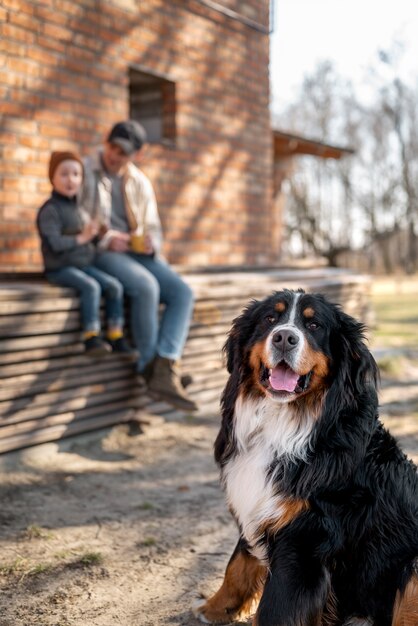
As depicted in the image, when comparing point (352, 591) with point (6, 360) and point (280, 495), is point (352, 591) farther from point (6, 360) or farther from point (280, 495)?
point (6, 360)

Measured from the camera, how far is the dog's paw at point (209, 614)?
3.28 meters

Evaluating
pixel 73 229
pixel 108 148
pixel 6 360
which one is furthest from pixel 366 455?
pixel 108 148

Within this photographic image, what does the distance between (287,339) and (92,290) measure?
114 inches

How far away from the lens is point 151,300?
5.96m

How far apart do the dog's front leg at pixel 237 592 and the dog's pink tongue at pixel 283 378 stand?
753mm

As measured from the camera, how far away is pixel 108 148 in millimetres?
6121

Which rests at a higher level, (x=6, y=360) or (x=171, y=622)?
(x=6, y=360)

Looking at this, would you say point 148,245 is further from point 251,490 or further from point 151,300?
point 251,490

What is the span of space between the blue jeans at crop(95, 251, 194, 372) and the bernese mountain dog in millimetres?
2670

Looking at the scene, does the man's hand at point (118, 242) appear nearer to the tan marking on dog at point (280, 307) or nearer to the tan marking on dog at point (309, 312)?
the tan marking on dog at point (280, 307)

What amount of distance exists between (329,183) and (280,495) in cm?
4552

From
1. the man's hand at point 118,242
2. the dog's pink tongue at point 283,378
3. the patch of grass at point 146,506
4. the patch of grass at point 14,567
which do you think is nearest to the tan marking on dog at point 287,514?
the dog's pink tongue at point 283,378

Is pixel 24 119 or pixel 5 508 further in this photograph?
pixel 24 119

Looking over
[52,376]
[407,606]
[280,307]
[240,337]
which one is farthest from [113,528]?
[407,606]
